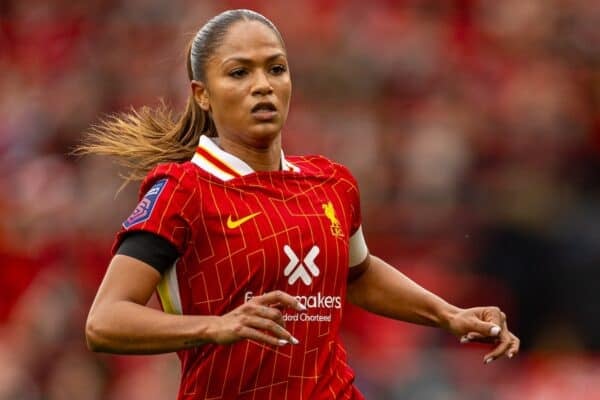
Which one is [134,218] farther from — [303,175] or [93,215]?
[93,215]

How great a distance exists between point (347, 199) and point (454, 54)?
5596 millimetres

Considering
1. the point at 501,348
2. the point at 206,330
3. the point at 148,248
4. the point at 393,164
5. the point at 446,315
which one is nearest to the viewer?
the point at 206,330

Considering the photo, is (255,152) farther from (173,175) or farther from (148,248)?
(148,248)

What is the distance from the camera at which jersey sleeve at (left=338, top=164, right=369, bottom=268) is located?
15.7 feet

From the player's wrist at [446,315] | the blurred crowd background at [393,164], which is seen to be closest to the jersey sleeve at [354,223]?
the player's wrist at [446,315]

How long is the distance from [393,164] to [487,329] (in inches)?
189

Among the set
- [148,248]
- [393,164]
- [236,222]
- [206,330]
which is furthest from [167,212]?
[393,164]

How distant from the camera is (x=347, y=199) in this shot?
4738 mm

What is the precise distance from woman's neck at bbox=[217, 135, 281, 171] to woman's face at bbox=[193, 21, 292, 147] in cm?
2

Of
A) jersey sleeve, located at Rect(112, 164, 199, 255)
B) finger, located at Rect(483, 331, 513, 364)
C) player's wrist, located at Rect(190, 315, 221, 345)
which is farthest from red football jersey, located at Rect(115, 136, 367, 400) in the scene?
finger, located at Rect(483, 331, 513, 364)

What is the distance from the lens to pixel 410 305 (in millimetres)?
4902

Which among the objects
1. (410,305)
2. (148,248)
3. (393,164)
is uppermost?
(148,248)

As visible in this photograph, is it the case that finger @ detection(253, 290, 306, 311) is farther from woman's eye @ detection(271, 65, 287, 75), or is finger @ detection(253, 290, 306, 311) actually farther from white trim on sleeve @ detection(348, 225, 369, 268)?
white trim on sleeve @ detection(348, 225, 369, 268)

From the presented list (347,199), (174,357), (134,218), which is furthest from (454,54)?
(134,218)
